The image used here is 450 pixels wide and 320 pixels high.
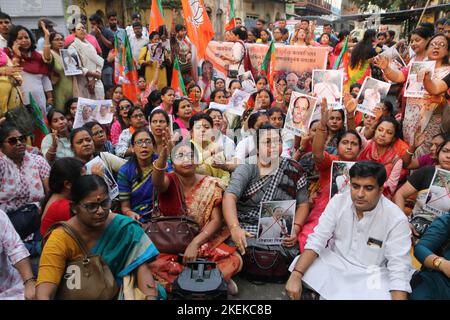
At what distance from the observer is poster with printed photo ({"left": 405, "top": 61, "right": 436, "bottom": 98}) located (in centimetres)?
411

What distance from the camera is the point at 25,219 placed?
3.44 meters

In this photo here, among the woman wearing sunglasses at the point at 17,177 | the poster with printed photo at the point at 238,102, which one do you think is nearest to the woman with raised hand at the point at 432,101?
the poster with printed photo at the point at 238,102

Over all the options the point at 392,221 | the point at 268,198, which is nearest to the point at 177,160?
the point at 268,198

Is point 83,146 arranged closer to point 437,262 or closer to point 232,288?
point 232,288

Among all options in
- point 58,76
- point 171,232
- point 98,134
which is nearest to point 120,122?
point 98,134

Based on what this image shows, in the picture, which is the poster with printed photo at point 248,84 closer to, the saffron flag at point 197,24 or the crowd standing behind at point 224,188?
the crowd standing behind at point 224,188

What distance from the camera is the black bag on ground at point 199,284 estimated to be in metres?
2.49

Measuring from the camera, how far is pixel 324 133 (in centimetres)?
331

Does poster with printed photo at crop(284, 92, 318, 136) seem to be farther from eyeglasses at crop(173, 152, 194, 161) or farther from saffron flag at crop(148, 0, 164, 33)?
saffron flag at crop(148, 0, 164, 33)

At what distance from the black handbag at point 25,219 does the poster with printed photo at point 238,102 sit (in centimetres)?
261

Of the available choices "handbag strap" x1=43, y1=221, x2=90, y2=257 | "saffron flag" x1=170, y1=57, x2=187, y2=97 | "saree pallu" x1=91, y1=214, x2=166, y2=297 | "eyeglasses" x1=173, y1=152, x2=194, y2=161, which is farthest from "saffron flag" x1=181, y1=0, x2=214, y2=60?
"handbag strap" x1=43, y1=221, x2=90, y2=257

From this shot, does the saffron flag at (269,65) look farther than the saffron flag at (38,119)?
Yes

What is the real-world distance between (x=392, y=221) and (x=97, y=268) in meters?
1.72
